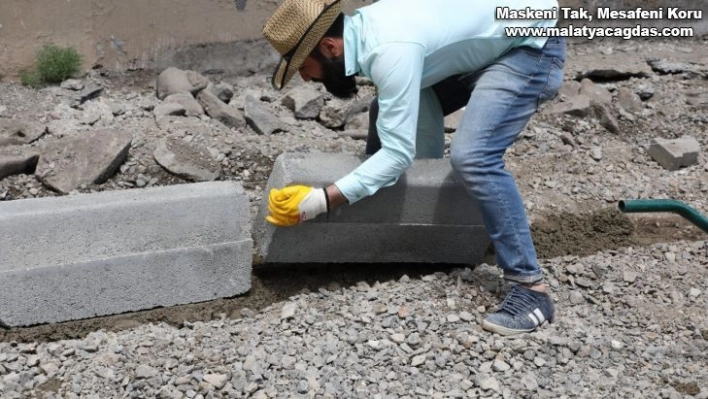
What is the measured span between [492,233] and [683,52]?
4.55 m

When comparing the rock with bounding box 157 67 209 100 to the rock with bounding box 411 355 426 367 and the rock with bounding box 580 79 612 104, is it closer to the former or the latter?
the rock with bounding box 580 79 612 104

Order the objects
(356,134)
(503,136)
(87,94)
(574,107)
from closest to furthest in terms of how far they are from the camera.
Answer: (503,136)
(356,134)
(87,94)
(574,107)

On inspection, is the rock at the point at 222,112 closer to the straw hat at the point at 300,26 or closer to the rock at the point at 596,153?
the straw hat at the point at 300,26

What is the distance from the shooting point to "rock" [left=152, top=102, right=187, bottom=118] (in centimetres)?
534

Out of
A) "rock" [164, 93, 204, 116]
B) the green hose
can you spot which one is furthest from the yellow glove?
"rock" [164, 93, 204, 116]

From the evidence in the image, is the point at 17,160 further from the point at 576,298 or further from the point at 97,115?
the point at 576,298

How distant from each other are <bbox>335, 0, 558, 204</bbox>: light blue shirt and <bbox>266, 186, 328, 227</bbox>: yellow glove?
11cm

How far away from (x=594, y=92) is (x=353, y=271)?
3.04 m

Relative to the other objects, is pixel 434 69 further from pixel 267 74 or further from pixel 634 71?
pixel 634 71

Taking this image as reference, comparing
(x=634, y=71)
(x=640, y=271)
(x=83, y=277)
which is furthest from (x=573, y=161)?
(x=83, y=277)

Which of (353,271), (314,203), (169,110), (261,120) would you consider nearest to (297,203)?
(314,203)

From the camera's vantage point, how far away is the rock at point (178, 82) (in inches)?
225

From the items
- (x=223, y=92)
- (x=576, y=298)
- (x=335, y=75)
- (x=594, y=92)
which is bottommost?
(x=576, y=298)

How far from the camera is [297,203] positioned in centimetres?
341
